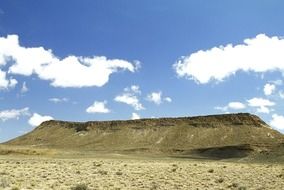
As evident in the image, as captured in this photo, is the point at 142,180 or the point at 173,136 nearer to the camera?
the point at 142,180

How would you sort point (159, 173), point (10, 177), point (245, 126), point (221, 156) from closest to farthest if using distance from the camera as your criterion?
point (10, 177)
point (159, 173)
point (221, 156)
point (245, 126)

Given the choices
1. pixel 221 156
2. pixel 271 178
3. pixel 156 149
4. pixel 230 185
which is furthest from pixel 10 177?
pixel 156 149

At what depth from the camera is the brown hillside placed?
133 meters

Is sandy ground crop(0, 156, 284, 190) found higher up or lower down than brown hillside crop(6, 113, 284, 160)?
lower down

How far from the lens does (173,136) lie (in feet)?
499

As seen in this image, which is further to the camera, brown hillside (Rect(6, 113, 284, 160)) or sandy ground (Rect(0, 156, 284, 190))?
brown hillside (Rect(6, 113, 284, 160))

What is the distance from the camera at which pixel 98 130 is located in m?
170

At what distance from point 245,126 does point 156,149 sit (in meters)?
28.9

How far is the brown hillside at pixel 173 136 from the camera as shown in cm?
13262

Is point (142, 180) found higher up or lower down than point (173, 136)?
lower down

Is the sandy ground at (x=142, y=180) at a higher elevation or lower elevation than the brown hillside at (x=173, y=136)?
lower

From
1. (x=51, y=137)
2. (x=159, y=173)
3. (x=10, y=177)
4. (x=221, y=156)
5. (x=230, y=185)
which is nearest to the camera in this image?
(x=230, y=185)

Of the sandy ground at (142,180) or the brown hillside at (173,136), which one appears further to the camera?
the brown hillside at (173,136)

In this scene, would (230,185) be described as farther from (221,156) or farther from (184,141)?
(184,141)
